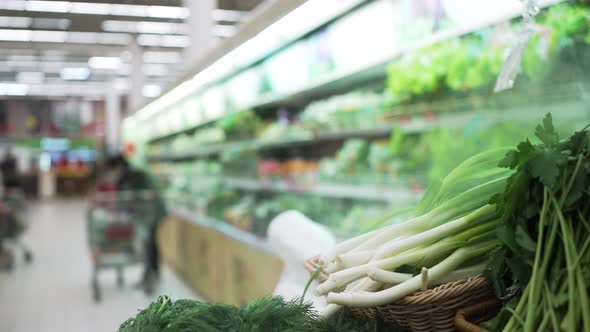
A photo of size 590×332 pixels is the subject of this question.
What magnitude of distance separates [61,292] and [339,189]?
12.6ft

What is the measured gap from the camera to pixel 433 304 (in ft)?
3.01


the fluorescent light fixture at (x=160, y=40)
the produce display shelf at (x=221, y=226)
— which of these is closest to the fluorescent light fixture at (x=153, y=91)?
the fluorescent light fixture at (x=160, y=40)

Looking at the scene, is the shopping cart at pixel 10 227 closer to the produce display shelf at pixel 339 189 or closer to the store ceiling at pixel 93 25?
the store ceiling at pixel 93 25

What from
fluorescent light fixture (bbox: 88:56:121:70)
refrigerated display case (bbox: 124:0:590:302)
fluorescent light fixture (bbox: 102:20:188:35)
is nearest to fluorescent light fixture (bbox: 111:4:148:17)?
fluorescent light fixture (bbox: 102:20:188:35)

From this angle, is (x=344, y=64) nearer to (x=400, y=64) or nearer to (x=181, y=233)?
(x=400, y=64)

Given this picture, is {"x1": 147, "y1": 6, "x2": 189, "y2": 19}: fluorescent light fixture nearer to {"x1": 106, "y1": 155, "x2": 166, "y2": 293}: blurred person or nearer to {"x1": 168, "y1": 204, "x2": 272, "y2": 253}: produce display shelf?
{"x1": 168, "y1": 204, "x2": 272, "y2": 253}: produce display shelf

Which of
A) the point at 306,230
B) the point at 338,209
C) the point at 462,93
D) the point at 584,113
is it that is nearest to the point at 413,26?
the point at 462,93

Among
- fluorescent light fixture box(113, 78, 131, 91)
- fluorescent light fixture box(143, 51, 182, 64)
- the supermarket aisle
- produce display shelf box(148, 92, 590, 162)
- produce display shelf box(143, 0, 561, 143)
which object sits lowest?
the supermarket aisle

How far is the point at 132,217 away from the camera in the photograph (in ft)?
21.3

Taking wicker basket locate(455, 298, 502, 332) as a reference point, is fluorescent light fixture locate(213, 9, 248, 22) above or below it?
above

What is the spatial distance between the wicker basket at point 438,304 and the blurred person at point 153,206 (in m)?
5.92

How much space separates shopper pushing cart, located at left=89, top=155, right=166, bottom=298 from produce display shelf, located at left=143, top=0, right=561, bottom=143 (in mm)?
2069

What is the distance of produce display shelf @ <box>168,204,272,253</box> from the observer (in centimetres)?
447

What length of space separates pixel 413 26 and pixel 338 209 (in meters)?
1.47
